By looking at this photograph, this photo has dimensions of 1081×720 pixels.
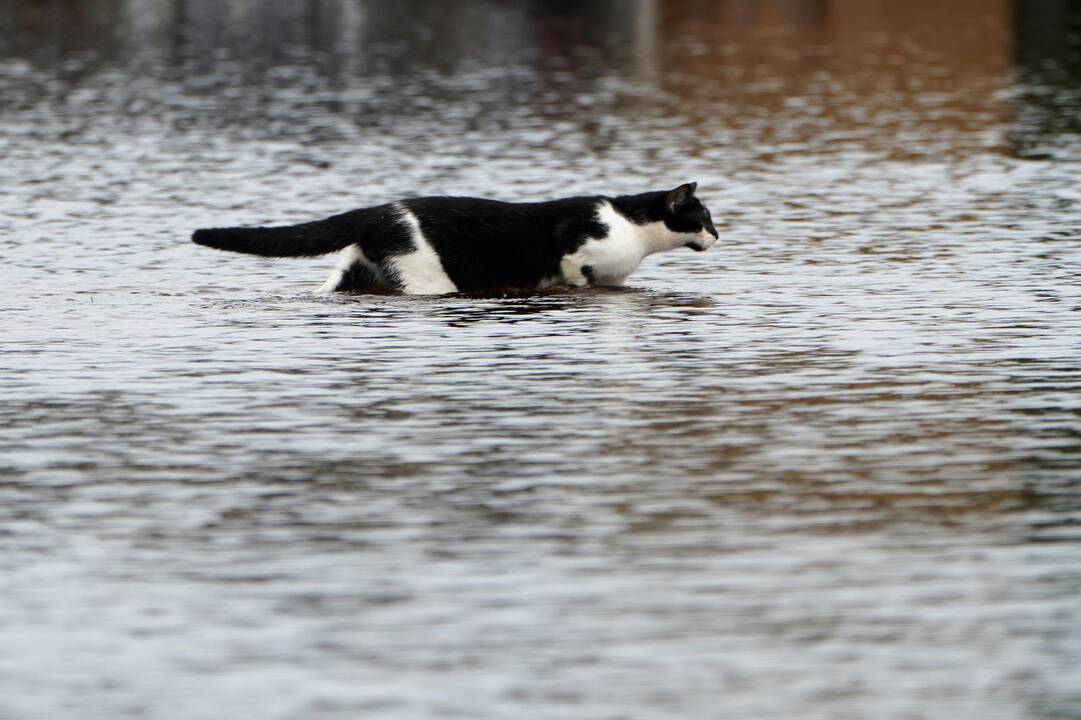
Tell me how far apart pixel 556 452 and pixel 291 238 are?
3.92m

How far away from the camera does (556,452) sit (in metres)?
7.71

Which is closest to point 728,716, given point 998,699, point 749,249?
point 998,699

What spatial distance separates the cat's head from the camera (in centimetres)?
1190

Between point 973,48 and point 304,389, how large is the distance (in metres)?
22.2

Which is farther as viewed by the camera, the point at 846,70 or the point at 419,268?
the point at 846,70

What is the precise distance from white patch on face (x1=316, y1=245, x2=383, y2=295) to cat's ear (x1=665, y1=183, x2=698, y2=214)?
1.64 meters

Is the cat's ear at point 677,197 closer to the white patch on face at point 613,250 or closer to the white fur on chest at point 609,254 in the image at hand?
the white patch on face at point 613,250

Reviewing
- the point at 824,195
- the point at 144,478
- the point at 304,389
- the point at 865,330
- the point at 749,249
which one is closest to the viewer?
the point at 144,478

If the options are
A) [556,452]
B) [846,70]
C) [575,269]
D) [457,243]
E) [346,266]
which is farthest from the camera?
[846,70]

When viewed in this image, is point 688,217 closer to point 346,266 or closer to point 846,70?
point 346,266

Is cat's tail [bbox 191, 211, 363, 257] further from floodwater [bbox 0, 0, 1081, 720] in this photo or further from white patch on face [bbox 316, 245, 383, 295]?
floodwater [bbox 0, 0, 1081, 720]

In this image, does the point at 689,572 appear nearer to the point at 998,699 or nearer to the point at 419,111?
the point at 998,699

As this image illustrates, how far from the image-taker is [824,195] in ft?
51.2

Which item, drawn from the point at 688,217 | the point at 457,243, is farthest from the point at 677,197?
the point at 457,243
